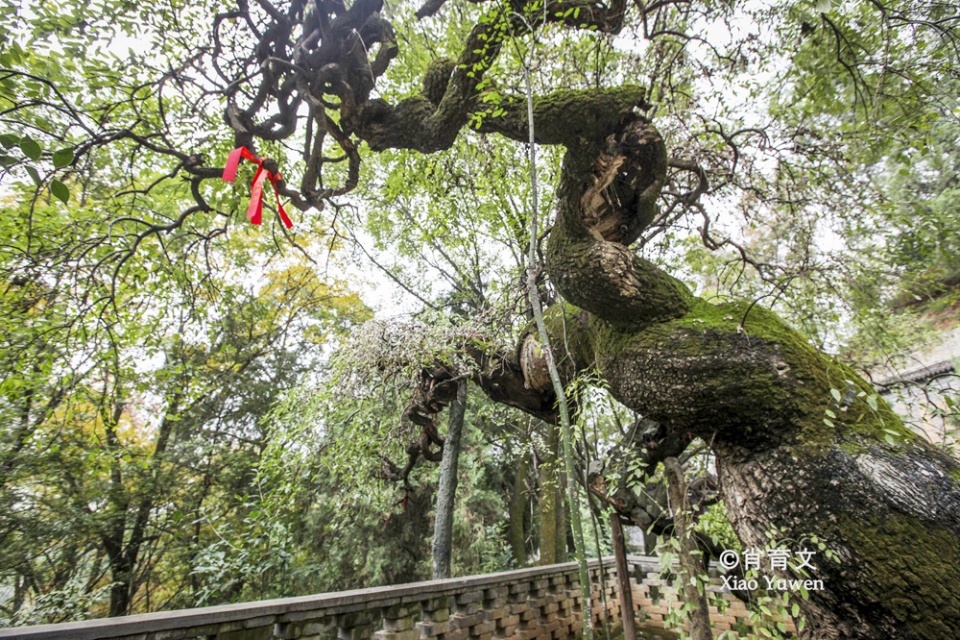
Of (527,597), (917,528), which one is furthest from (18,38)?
(527,597)

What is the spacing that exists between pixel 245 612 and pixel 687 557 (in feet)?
6.74

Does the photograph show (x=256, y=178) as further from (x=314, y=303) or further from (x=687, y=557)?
(x=314, y=303)

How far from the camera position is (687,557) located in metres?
1.94

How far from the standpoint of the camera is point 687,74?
169 inches

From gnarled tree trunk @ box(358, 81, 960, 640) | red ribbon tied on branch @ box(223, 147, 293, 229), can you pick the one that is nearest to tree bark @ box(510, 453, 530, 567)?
gnarled tree trunk @ box(358, 81, 960, 640)

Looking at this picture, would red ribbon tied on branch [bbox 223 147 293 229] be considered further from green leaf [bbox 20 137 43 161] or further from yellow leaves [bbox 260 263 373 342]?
yellow leaves [bbox 260 263 373 342]

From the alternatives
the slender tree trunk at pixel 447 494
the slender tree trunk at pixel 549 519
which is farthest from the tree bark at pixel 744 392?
the slender tree trunk at pixel 549 519

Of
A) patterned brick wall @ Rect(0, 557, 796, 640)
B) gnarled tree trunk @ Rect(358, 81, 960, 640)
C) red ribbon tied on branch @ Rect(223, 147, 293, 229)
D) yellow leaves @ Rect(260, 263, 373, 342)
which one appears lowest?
patterned brick wall @ Rect(0, 557, 796, 640)

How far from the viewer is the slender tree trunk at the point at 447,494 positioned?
4.48 meters

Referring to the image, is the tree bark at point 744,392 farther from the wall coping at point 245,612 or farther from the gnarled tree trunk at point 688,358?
the wall coping at point 245,612

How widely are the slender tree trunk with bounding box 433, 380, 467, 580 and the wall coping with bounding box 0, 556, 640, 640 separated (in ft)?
4.64

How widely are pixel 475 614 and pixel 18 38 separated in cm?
481

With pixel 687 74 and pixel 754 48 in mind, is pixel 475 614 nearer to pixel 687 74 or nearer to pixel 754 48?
pixel 754 48

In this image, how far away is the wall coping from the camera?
1.35m
